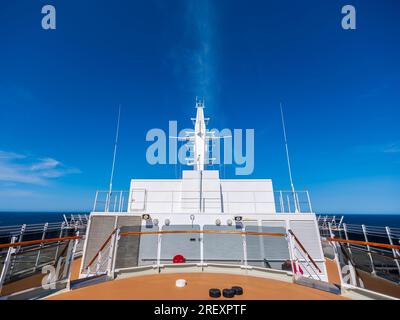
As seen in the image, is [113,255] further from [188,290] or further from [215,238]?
[215,238]

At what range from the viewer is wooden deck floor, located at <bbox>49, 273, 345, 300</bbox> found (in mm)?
3100

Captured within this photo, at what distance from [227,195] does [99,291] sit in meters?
8.59

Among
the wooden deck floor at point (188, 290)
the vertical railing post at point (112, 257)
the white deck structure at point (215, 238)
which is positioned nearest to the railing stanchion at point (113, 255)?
the vertical railing post at point (112, 257)

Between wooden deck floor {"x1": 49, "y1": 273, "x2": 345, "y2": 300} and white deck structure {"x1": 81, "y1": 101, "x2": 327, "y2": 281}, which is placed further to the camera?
white deck structure {"x1": 81, "y1": 101, "x2": 327, "y2": 281}

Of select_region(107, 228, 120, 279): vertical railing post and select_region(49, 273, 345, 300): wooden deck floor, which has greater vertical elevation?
select_region(107, 228, 120, 279): vertical railing post

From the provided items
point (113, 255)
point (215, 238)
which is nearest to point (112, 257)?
point (113, 255)

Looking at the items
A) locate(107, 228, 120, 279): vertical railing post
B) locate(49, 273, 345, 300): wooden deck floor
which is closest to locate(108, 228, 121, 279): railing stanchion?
locate(107, 228, 120, 279): vertical railing post

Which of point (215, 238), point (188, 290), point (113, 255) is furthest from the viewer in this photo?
point (215, 238)

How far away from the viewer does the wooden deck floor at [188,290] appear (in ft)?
10.2

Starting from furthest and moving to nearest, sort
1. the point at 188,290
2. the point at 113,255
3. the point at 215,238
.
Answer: the point at 215,238 < the point at 113,255 < the point at 188,290

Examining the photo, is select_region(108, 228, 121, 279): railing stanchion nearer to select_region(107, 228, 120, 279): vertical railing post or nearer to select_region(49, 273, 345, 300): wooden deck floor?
select_region(107, 228, 120, 279): vertical railing post

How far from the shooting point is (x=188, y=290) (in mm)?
3395
